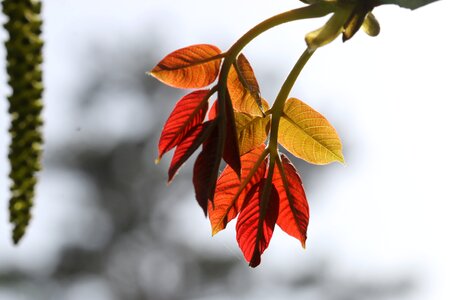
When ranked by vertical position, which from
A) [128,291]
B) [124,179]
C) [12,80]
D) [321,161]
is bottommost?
[128,291]

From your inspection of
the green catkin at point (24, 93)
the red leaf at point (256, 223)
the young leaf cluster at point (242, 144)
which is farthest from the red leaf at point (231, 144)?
the green catkin at point (24, 93)

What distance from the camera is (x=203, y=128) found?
810mm

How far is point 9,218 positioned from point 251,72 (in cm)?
40

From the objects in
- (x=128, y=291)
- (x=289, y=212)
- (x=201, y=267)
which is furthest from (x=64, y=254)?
(x=289, y=212)

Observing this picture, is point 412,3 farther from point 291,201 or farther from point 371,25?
point 291,201

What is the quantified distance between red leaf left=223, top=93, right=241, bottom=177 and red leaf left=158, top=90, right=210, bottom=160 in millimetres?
62

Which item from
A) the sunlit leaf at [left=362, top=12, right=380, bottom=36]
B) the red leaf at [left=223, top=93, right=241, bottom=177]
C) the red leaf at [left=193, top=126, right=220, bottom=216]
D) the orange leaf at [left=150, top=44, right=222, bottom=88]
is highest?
the sunlit leaf at [left=362, top=12, right=380, bottom=36]

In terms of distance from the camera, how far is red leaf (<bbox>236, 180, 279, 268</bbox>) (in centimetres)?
88

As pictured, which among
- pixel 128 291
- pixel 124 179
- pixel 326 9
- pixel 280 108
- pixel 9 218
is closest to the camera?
pixel 9 218

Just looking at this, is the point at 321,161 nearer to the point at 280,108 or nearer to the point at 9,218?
the point at 280,108

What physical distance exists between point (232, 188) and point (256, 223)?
0.05 meters

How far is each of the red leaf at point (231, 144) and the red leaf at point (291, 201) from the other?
0.11m

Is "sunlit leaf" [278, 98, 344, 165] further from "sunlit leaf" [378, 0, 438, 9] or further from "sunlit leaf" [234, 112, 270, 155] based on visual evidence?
"sunlit leaf" [378, 0, 438, 9]

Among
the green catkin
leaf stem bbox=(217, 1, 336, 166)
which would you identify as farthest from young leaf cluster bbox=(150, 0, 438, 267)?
the green catkin
